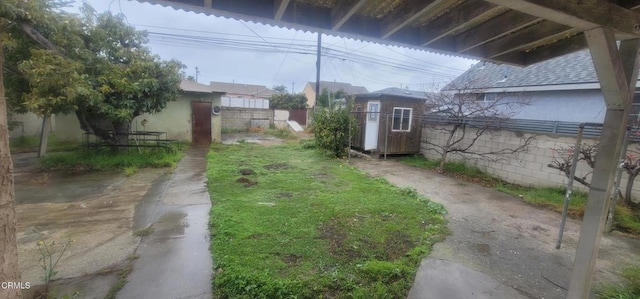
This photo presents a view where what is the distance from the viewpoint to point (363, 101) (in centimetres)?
963

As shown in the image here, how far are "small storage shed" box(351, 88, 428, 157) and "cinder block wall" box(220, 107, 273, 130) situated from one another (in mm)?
9420

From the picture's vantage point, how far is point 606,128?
189 centimetres

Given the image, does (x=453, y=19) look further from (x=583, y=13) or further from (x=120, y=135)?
(x=120, y=135)

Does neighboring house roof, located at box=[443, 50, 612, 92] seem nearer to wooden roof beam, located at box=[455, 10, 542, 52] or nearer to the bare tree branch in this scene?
the bare tree branch

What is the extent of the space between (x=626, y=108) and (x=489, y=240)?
89.9 inches

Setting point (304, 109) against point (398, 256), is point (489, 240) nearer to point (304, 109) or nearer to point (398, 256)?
point (398, 256)

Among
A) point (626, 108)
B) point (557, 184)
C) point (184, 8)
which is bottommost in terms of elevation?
point (557, 184)

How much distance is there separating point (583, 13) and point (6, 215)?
350 centimetres

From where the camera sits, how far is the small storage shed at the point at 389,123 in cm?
903

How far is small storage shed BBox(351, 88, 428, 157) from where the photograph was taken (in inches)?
356

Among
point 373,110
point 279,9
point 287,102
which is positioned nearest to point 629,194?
point 373,110

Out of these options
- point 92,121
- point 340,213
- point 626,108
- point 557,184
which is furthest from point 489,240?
point 92,121

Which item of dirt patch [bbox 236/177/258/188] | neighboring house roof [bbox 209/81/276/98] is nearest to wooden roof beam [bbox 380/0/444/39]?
dirt patch [bbox 236/177/258/188]

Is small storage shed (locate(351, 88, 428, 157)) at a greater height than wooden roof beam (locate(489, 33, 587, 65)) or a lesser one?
lesser
